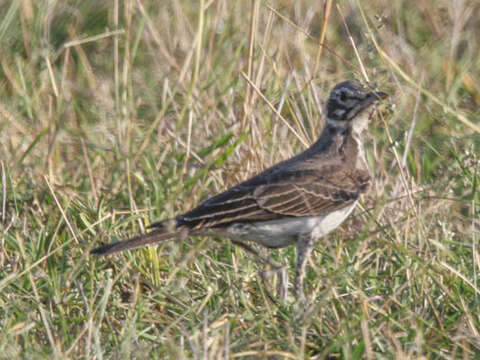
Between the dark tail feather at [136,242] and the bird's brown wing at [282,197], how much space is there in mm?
262

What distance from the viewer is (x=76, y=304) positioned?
5.29 metres

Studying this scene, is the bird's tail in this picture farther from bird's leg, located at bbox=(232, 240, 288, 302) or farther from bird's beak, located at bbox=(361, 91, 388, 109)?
bird's beak, located at bbox=(361, 91, 388, 109)

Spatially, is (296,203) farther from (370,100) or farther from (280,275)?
(370,100)

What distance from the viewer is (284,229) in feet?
18.7

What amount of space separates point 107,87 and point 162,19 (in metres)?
0.99

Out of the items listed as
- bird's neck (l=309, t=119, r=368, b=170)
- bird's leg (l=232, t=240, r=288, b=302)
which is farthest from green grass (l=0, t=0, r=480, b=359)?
bird's neck (l=309, t=119, r=368, b=170)

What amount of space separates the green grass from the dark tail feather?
0.13m

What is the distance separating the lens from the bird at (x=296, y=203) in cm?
557

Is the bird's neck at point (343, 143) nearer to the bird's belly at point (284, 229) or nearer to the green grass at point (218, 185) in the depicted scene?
the green grass at point (218, 185)

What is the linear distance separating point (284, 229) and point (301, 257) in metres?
0.24

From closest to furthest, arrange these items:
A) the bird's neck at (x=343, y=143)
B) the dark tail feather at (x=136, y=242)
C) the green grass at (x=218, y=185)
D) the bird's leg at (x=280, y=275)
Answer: the green grass at (x=218, y=185)
the dark tail feather at (x=136, y=242)
the bird's leg at (x=280, y=275)
the bird's neck at (x=343, y=143)

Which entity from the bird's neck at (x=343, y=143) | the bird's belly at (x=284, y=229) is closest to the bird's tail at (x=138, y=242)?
the bird's belly at (x=284, y=229)

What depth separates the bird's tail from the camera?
5176mm

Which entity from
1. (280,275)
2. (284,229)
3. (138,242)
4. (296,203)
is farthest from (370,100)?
(138,242)
